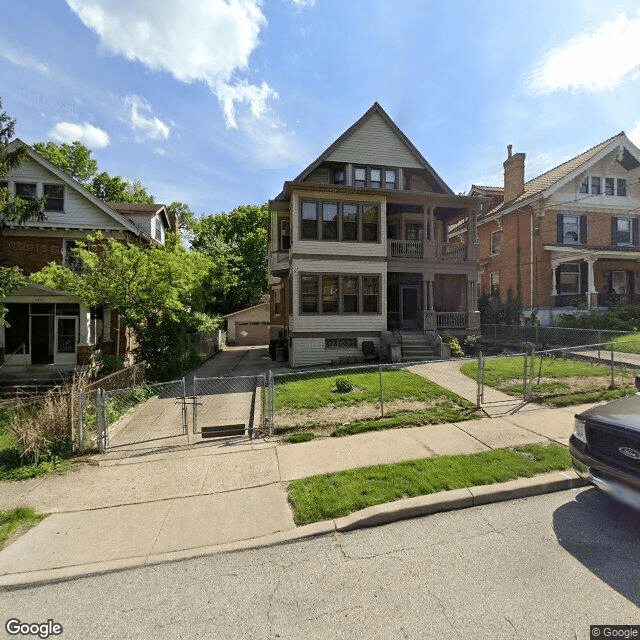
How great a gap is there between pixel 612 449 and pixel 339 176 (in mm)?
16522

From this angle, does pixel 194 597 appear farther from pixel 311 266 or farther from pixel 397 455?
pixel 311 266

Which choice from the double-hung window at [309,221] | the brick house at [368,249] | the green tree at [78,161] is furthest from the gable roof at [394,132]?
the green tree at [78,161]

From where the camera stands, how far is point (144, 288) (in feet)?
41.6

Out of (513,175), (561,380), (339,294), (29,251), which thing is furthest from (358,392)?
(513,175)

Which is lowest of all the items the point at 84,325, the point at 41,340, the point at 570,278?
the point at 41,340

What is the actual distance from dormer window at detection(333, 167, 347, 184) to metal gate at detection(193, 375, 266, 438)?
A: 11.0 metres

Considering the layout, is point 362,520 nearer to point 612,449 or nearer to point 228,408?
point 612,449

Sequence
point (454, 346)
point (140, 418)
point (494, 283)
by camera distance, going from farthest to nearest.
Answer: point (494, 283) → point (454, 346) → point (140, 418)

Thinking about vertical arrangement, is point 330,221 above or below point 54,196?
below

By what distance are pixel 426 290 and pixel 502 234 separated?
12.1 metres

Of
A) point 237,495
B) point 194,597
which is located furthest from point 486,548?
point 237,495

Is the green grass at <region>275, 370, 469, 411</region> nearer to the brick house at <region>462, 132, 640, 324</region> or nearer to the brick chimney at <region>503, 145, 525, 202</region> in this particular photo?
the brick house at <region>462, 132, 640, 324</region>

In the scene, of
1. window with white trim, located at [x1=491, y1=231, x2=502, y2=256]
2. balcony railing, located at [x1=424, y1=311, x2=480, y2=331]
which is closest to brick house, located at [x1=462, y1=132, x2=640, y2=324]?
window with white trim, located at [x1=491, y1=231, x2=502, y2=256]

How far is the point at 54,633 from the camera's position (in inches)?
113
